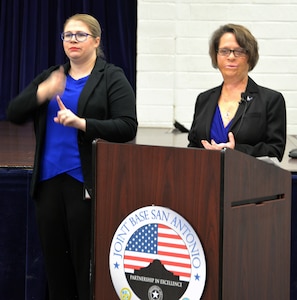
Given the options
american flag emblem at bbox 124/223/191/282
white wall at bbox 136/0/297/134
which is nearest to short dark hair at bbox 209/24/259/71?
american flag emblem at bbox 124/223/191/282

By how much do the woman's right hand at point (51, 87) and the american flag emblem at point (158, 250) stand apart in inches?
24.8

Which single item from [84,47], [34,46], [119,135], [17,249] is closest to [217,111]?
[119,135]

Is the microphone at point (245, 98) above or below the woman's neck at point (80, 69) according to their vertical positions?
below

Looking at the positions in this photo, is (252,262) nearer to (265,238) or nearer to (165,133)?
(265,238)

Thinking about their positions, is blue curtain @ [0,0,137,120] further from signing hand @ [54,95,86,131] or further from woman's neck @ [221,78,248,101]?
signing hand @ [54,95,86,131]

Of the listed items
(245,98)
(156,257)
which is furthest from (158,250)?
(245,98)

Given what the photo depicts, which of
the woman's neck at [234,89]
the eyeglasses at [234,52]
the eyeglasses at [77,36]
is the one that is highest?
the eyeglasses at [77,36]

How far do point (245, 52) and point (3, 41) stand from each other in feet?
12.0

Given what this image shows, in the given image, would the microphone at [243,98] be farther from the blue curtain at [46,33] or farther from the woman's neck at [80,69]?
the blue curtain at [46,33]

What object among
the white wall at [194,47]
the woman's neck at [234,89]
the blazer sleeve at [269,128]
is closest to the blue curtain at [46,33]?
the white wall at [194,47]

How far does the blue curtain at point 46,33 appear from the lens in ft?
17.2

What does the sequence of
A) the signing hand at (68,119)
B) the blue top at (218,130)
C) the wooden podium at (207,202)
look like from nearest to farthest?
the wooden podium at (207,202) < the signing hand at (68,119) < the blue top at (218,130)

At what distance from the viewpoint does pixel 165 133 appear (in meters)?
4.16

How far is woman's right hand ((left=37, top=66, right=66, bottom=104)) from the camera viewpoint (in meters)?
1.92
